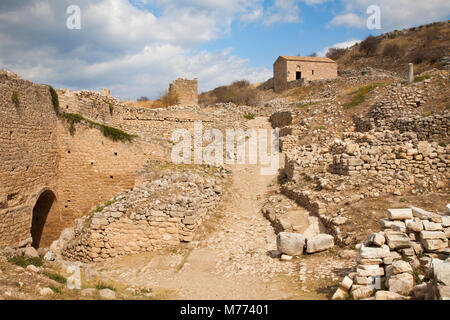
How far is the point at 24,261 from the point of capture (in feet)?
21.9

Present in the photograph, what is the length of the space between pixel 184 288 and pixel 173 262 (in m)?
1.78

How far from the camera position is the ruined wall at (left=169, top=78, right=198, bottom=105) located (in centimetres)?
2169

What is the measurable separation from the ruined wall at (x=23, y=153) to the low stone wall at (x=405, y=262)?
815 centimetres

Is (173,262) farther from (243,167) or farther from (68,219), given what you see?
(243,167)

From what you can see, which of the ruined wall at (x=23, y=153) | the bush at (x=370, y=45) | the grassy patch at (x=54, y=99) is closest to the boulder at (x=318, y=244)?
the ruined wall at (x=23, y=153)

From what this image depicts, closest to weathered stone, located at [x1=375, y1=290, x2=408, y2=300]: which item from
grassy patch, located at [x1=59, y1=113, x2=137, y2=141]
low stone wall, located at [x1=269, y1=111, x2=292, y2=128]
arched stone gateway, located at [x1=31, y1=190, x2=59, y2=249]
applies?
grassy patch, located at [x1=59, y1=113, x2=137, y2=141]

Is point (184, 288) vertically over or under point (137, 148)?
under

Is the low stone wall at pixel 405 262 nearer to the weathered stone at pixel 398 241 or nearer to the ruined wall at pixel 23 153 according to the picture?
the weathered stone at pixel 398 241

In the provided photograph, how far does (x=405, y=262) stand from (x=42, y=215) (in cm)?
1054

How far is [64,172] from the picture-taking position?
1138cm

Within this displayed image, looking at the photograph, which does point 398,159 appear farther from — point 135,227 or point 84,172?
point 84,172
